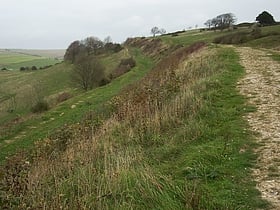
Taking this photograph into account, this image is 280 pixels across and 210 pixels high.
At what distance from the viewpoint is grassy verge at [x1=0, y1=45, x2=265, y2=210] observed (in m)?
5.89

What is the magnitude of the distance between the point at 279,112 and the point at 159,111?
10.8ft

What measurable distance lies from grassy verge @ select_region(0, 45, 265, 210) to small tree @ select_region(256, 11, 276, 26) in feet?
190

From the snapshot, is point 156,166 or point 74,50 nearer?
point 156,166

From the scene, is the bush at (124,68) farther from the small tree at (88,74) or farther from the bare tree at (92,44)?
the bare tree at (92,44)

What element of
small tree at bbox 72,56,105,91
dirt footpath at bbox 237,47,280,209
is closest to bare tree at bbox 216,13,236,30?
small tree at bbox 72,56,105,91

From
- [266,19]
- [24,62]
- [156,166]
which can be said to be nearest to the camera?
[156,166]

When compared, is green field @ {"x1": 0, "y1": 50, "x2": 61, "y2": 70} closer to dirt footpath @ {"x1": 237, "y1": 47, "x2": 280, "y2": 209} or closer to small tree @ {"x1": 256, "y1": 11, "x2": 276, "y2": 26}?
small tree @ {"x1": 256, "y1": 11, "x2": 276, "y2": 26}

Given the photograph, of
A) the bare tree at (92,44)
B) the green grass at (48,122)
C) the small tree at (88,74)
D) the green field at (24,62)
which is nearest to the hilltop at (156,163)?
the green grass at (48,122)

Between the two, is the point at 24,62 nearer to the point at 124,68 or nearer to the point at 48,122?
the point at 124,68

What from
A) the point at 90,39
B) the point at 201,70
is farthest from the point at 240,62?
the point at 90,39

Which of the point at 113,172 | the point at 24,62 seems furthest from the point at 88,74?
the point at 24,62

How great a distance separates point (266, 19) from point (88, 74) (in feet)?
120

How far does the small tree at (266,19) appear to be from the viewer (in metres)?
64.8

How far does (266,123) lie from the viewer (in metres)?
9.12
